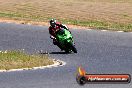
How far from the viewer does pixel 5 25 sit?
40219 millimetres

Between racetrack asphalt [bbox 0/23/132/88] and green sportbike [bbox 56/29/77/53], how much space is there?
0.33m

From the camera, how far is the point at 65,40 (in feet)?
92.9

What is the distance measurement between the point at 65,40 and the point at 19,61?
5703 millimetres

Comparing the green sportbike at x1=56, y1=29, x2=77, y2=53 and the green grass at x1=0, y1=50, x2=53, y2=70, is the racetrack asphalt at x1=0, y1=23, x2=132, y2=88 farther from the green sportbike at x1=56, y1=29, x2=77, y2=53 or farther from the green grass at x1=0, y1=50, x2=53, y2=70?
the green grass at x1=0, y1=50, x2=53, y2=70

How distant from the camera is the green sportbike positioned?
28.2m

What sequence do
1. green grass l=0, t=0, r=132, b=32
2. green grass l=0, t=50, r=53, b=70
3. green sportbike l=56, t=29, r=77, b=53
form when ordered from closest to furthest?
green grass l=0, t=50, r=53, b=70 < green sportbike l=56, t=29, r=77, b=53 < green grass l=0, t=0, r=132, b=32

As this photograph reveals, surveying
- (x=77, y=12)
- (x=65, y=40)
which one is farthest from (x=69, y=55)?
(x=77, y=12)

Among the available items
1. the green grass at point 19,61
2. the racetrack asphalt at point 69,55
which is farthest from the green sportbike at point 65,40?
the green grass at point 19,61

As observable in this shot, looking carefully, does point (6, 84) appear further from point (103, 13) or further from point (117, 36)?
point (103, 13)

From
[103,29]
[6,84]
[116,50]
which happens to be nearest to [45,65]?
[6,84]

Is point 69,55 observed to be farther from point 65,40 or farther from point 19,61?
point 19,61

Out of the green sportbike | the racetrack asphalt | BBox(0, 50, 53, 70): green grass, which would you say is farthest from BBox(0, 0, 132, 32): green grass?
BBox(0, 50, 53, 70): green grass

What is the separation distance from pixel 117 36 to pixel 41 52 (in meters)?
7.73

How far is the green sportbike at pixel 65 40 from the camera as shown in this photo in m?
28.2
